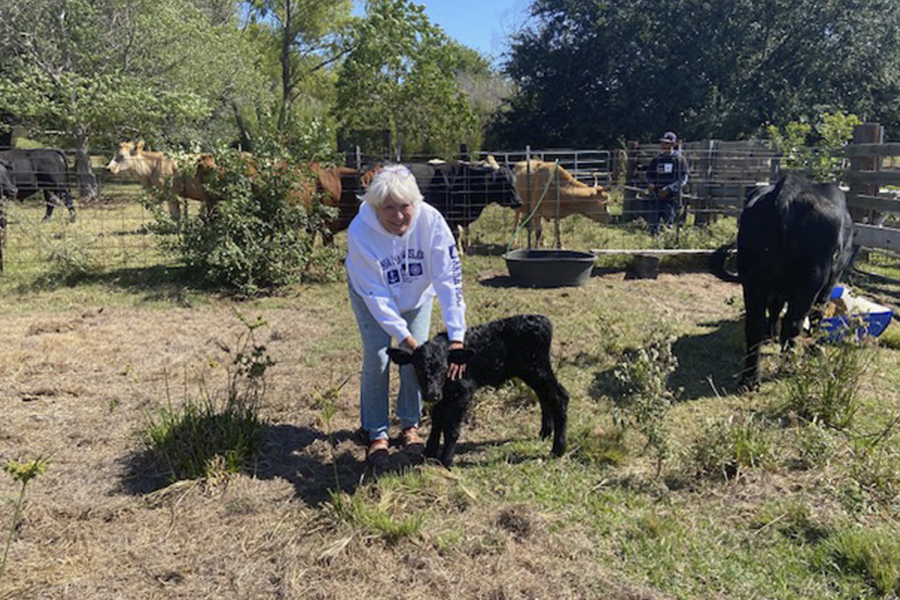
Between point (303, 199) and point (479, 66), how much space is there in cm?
4195

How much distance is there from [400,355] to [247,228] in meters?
5.34

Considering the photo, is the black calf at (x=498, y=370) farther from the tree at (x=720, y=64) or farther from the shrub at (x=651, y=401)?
the tree at (x=720, y=64)

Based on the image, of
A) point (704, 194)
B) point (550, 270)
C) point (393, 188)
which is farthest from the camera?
point (704, 194)

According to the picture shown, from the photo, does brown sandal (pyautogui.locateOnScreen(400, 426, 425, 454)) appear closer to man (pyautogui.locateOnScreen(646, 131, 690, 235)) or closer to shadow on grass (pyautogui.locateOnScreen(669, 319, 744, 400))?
shadow on grass (pyautogui.locateOnScreen(669, 319, 744, 400))

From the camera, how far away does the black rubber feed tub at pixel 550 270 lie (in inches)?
320

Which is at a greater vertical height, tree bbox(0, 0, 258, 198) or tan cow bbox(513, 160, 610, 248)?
tree bbox(0, 0, 258, 198)

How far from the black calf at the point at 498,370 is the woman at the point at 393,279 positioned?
16 centimetres

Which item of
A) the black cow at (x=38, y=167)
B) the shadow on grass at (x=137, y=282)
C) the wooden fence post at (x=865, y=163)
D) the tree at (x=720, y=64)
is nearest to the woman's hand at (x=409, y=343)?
the shadow on grass at (x=137, y=282)

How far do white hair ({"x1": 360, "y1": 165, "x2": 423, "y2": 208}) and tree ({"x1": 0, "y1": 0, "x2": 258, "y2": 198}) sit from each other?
1430 cm

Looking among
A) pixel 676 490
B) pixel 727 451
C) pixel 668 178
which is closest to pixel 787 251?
pixel 727 451

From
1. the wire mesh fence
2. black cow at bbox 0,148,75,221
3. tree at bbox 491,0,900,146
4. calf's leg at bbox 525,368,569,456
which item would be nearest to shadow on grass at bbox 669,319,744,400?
calf's leg at bbox 525,368,569,456

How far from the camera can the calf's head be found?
10.7 feet

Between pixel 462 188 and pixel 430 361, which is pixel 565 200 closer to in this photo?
pixel 462 188

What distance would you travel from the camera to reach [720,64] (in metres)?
23.4
